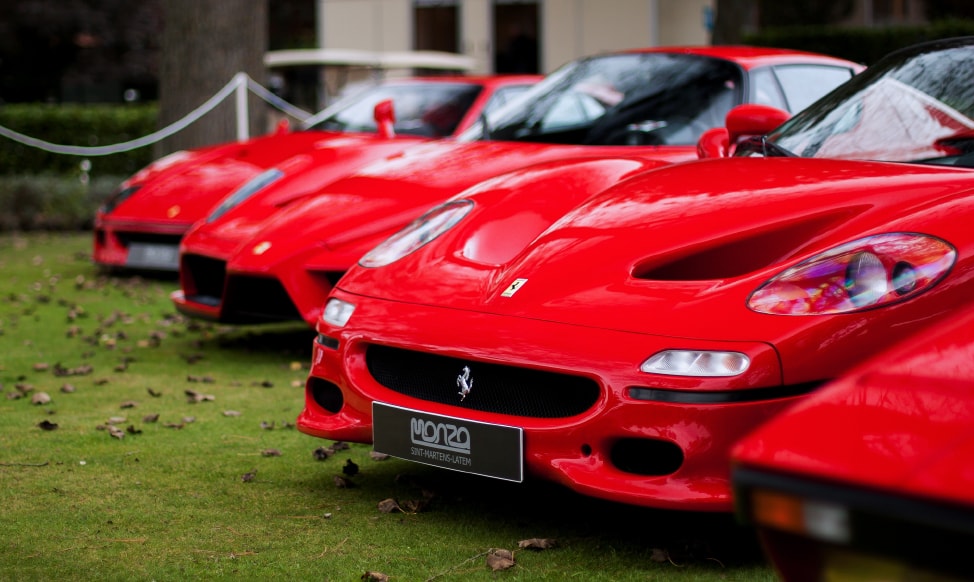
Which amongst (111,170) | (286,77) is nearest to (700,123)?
(111,170)

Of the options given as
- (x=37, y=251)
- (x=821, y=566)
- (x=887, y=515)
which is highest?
(x=887, y=515)

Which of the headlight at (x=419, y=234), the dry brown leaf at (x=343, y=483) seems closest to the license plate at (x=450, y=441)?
the dry brown leaf at (x=343, y=483)

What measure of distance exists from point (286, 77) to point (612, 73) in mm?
16414

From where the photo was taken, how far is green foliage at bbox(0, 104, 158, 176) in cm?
1510

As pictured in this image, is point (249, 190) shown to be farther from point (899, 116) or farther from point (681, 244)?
point (681, 244)

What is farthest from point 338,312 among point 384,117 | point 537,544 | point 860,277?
point 384,117

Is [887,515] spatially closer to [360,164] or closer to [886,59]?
[886,59]

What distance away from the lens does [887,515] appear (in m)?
1.54

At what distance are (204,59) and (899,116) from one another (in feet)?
28.2

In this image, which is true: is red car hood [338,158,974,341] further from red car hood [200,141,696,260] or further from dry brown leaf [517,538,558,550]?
red car hood [200,141,696,260]

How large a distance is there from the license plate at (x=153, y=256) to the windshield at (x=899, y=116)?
505cm

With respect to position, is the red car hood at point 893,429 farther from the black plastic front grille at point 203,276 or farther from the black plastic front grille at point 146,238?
the black plastic front grille at point 146,238

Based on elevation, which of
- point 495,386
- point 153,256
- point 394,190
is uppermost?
point 394,190

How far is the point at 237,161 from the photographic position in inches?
324
